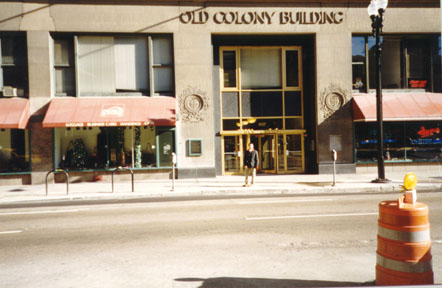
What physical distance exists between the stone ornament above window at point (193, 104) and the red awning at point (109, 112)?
0.60m

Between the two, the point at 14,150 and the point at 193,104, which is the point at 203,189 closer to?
the point at 193,104

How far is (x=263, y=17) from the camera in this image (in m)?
17.8

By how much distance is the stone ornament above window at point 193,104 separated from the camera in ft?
57.2

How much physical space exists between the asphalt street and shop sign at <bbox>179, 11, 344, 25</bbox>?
1065 cm

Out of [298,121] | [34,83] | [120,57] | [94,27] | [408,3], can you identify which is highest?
[408,3]

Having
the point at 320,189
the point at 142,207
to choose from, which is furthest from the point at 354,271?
the point at 320,189

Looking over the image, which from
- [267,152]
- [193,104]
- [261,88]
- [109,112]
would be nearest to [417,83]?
[261,88]

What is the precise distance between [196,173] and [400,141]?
10.3 metres

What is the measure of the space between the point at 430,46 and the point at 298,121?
7813 mm

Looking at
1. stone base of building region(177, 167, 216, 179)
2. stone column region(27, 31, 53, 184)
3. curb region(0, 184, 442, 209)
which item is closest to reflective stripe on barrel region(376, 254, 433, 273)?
curb region(0, 184, 442, 209)

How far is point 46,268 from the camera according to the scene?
5348mm

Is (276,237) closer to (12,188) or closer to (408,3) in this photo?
(12,188)

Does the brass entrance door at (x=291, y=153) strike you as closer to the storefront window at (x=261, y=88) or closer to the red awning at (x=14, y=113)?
the storefront window at (x=261, y=88)

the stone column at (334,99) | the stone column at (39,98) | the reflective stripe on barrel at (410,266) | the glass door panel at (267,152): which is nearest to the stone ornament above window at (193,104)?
the glass door panel at (267,152)
